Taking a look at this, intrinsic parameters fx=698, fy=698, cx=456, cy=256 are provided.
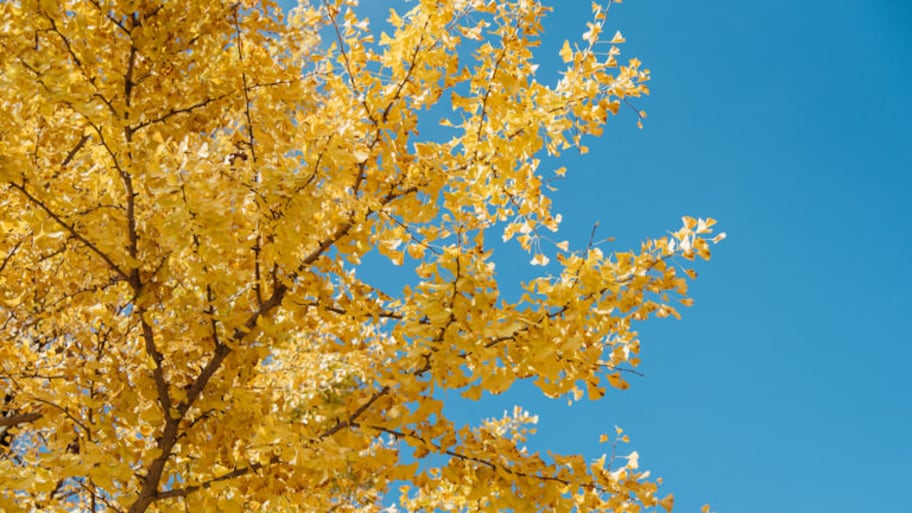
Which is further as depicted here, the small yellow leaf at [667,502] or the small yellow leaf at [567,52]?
the small yellow leaf at [567,52]

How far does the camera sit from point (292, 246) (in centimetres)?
247

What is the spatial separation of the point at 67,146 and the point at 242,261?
2.07m

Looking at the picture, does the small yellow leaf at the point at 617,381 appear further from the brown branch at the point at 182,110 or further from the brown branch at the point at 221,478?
the brown branch at the point at 182,110

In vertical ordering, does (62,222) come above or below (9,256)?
below

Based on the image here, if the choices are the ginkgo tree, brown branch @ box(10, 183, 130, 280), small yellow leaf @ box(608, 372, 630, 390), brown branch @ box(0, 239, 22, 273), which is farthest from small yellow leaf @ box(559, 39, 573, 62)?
brown branch @ box(0, 239, 22, 273)

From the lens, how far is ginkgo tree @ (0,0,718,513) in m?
2.36

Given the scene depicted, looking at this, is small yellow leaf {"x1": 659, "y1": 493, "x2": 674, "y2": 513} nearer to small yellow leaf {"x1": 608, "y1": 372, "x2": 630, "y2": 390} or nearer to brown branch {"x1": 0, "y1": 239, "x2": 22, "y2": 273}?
small yellow leaf {"x1": 608, "y1": 372, "x2": 630, "y2": 390}

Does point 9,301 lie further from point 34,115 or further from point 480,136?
point 480,136

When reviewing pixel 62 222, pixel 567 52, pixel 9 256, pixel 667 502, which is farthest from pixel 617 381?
pixel 9 256

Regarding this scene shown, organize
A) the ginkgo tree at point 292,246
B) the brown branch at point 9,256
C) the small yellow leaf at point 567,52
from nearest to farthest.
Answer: the ginkgo tree at point 292,246
the small yellow leaf at point 567,52
the brown branch at point 9,256

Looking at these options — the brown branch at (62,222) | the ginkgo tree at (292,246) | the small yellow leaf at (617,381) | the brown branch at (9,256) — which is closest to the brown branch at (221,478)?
the ginkgo tree at (292,246)

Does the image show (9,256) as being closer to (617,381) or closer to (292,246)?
(292,246)

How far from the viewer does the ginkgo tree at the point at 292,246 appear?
2361 millimetres

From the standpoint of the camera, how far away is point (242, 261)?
2.98 metres
